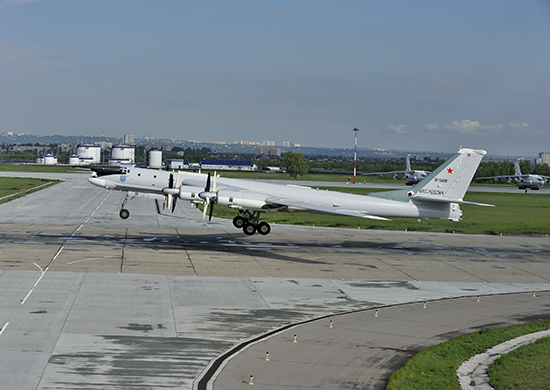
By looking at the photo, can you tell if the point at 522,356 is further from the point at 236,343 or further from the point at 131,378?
the point at 131,378

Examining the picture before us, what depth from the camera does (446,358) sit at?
19.3 m

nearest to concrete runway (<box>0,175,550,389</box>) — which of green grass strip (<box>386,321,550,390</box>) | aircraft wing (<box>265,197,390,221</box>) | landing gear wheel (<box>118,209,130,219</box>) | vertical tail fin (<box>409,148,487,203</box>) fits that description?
landing gear wheel (<box>118,209,130,219</box>)

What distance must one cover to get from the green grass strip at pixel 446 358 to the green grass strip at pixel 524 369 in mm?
1180

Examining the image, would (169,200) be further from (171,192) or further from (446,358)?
(446,358)

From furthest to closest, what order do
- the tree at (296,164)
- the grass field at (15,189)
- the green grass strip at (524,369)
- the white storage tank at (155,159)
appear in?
1. the tree at (296,164)
2. the white storage tank at (155,159)
3. the grass field at (15,189)
4. the green grass strip at (524,369)

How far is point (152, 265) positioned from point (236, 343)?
14.6 metres

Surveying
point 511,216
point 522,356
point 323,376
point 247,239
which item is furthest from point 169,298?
point 511,216

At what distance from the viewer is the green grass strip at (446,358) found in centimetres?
1677

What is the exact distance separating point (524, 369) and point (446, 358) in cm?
257

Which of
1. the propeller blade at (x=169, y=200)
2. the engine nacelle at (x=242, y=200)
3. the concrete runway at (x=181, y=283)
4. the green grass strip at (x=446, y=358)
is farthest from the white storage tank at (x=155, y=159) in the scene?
the green grass strip at (x=446, y=358)

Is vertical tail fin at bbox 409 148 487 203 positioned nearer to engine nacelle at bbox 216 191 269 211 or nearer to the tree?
engine nacelle at bbox 216 191 269 211

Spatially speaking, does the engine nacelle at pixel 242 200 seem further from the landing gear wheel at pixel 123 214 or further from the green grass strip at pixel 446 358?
the green grass strip at pixel 446 358

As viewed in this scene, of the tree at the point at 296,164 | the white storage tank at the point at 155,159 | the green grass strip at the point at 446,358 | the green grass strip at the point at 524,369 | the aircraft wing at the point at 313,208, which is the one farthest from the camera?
the tree at the point at 296,164

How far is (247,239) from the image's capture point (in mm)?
46094
